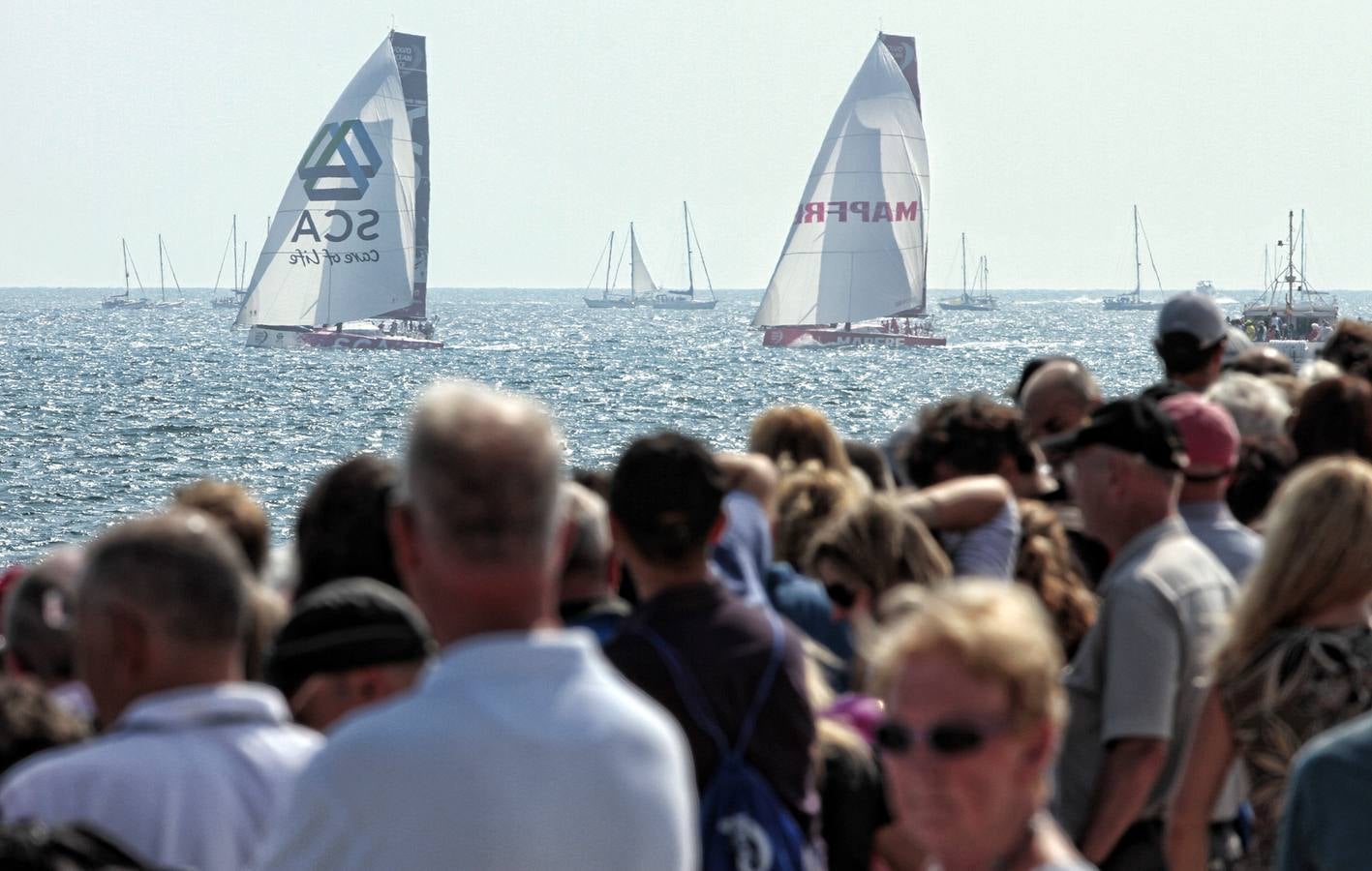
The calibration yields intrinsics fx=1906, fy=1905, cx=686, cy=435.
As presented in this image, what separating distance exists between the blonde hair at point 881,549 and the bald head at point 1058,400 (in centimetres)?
183

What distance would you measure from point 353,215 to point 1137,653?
70749 millimetres

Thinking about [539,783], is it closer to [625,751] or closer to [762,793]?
[625,751]

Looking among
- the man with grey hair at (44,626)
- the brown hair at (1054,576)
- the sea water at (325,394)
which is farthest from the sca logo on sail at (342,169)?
the man with grey hair at (44,626)

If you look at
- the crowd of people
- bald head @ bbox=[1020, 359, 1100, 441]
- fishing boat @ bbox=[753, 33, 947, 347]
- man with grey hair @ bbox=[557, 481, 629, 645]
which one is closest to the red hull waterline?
fishing boat @ bbox=[753, 33, 947, 347]

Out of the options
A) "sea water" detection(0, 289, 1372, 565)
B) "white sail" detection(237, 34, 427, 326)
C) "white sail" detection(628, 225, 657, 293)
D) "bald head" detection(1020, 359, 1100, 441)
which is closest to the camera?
"bald head" detection(1020, 359, 1100, 441)

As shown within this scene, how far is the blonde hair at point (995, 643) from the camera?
2.26 metres

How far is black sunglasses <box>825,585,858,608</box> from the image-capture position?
392 centimetres

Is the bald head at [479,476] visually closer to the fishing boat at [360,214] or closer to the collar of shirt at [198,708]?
the collar of shirt at [198,708]

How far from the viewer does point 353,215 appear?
72625 mm

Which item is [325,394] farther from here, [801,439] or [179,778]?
[179,778]

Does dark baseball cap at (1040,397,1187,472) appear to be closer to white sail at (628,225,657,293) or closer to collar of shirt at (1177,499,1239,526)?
collar of shirt at (1177,499,1239,526)

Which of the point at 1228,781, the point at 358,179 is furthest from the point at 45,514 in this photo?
Result: the point at 358,179

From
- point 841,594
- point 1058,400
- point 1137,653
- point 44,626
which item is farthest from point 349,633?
point 1058,400

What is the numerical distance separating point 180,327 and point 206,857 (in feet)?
438
